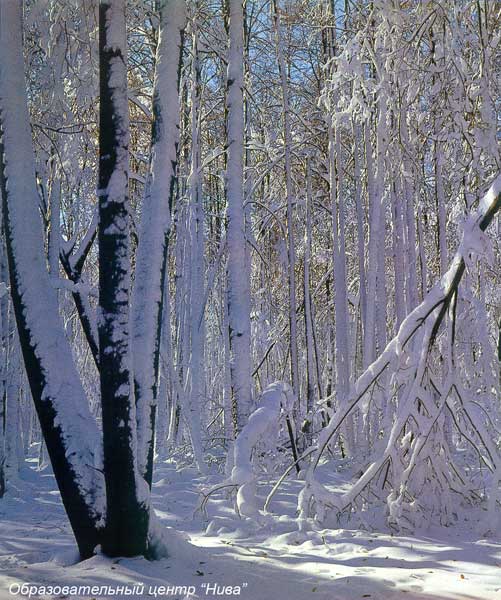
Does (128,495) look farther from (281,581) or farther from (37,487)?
(37,487)

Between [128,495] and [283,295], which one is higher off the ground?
[283,295]

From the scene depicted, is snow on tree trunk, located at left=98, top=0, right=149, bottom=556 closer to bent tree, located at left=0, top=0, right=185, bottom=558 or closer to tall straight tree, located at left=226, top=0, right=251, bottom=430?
bent tree, located at left=0, top=0, right=185, bottom=558

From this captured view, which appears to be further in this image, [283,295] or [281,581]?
[283,295]

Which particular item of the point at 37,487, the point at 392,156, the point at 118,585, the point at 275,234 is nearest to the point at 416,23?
the point at 392,156

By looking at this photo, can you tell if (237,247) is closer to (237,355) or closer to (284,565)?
(237,355)

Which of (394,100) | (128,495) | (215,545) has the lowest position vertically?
(215,545)

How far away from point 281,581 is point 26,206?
118 inches

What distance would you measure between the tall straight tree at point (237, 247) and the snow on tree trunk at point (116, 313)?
7.37 feet

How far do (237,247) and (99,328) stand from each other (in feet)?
8.50

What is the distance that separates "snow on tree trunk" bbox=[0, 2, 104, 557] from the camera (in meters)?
4.17

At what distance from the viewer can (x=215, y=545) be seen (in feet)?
17.2

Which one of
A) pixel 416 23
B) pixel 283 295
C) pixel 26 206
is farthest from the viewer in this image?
pixel 283 295

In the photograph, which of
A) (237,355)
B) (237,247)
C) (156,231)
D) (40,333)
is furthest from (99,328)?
(237,247)

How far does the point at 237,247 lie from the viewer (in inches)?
252
